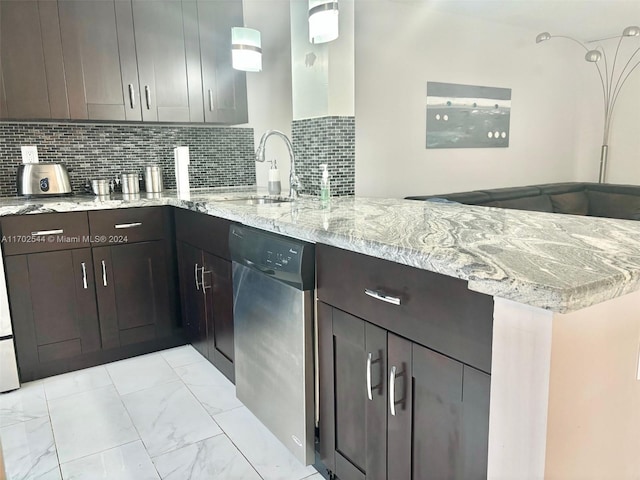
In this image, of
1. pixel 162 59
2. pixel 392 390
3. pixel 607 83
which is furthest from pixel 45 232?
pixel 607 83

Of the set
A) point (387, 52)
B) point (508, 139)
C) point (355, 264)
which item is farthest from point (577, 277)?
point (508, 139)

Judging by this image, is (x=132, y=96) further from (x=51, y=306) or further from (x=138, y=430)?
(x=138, y=430)

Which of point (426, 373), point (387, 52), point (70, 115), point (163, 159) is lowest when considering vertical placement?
point (426, 373)

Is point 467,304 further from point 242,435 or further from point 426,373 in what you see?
point 242,435

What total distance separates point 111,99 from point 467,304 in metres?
2.50

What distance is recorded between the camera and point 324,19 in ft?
7.23

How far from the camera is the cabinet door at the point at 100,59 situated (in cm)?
262

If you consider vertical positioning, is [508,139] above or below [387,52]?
below

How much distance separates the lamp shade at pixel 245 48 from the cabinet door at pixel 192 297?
3.41 feet

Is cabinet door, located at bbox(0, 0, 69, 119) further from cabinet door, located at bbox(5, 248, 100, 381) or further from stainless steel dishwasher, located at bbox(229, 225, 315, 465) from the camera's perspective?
stainless steel dishwasher, located at bbox(229, 225, 315, 465)

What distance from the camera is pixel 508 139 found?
15.2 feet

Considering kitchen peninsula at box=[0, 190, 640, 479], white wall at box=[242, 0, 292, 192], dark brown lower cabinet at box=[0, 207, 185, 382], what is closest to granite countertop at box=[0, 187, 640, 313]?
kitchen peninsula at box=[0, 190, 640, 479]

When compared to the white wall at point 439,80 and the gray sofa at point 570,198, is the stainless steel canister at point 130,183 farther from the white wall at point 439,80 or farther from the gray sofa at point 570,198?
the gray sofa at point 570,198

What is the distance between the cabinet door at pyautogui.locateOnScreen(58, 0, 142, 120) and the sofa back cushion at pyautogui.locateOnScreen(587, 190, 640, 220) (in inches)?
158
